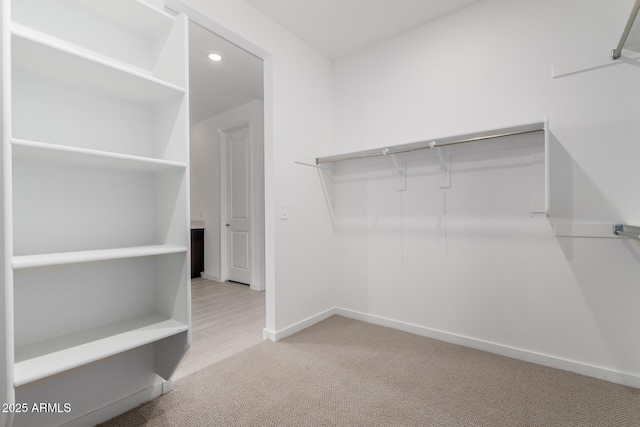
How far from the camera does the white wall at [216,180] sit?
13.7 feet

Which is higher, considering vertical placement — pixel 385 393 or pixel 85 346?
pixel 85 346

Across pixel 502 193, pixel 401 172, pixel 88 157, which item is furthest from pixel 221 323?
pixel 502 193

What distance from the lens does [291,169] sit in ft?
8.41

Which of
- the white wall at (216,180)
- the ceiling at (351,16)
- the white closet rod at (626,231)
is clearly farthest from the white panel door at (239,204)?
the white closet rod at (626,231)

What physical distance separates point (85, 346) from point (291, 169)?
5.86ft

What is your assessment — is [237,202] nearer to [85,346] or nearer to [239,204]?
[239,204]

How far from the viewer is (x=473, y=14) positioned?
7.32 feet

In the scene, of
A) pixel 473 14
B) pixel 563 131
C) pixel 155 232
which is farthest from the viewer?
pixel 473 14

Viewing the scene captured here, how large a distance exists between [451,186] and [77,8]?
2.52 meters

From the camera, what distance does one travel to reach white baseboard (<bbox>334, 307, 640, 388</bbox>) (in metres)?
1.75

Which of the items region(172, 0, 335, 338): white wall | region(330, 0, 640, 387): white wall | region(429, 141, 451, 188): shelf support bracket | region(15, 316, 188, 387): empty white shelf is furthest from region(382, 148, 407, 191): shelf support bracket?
region(15, 316, 188, 387): empty white shelf

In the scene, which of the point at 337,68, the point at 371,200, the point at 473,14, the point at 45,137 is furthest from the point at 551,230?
the point at 45,137

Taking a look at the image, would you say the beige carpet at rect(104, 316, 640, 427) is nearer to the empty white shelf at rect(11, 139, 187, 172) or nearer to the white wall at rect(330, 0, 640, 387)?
the white wall at rect(330, 0, 640, 387)

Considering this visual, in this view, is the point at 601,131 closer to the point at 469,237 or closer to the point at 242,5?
the point at 469,237
